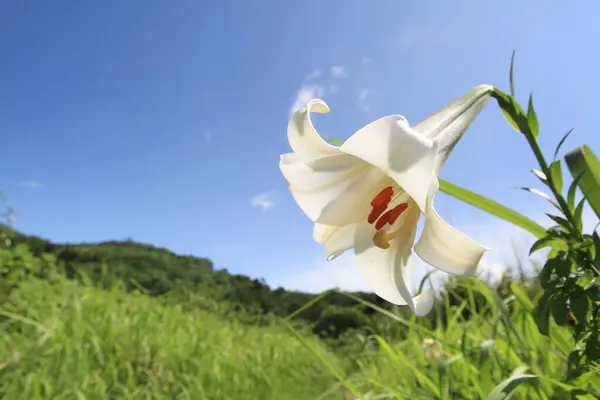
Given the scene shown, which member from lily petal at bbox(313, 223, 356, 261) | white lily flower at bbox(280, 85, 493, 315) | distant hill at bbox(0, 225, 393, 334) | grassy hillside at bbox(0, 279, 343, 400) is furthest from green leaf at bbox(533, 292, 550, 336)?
distant hill at bbox(0, 225, 393, 334)

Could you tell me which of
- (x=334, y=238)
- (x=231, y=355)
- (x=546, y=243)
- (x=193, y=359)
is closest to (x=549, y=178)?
(x=546, y=243)

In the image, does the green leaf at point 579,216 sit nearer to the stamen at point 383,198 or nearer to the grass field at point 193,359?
the stamen at point 383,198

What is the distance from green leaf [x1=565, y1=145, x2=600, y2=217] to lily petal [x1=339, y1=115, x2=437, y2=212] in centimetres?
44

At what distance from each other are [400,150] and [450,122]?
0.15 m

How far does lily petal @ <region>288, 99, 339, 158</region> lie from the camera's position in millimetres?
875

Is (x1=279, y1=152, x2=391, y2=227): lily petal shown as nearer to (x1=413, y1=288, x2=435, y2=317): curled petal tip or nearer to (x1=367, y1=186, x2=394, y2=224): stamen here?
(x1=367, y1=186, x2=394, y2=224): stamen

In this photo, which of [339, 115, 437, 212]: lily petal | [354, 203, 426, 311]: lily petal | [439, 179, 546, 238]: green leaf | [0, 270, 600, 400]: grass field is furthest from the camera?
[0, 270, 600, 400]: grass field

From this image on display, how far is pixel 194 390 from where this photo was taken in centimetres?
265

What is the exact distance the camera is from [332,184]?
2.96 ft

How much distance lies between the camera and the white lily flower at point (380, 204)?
0.81 meters

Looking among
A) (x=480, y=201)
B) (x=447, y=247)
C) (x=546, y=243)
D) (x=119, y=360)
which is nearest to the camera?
(x=447, y=247)

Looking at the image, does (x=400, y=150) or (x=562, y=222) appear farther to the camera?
(x=562, y=222)

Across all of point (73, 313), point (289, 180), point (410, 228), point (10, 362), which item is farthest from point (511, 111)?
point (73, 313)

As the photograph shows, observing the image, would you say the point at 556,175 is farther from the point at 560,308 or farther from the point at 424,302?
the point at 424,302
